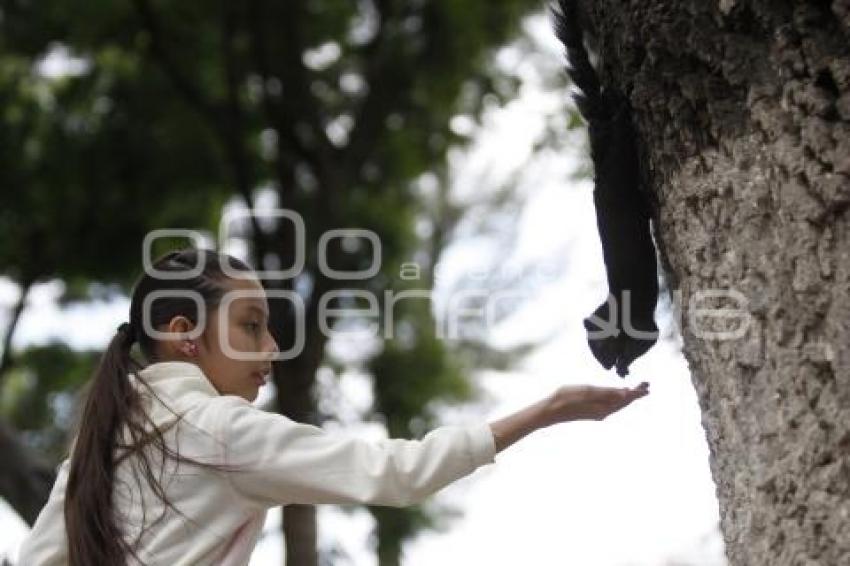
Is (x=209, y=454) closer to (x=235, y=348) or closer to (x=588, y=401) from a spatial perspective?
(x=235, y=348)

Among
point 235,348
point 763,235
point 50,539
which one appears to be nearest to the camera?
point 763,235

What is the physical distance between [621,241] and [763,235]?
339mm

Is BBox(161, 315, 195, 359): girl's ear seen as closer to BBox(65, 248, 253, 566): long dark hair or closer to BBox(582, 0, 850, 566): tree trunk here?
BBox(65, 248, 253, 566): long dark hair

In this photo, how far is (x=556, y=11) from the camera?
95.7 inches

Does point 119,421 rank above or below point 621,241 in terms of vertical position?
below

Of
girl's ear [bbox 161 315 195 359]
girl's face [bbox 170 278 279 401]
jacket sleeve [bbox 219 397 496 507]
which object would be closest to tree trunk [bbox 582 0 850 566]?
jacket sleeve [bbox 219 397 496 507]

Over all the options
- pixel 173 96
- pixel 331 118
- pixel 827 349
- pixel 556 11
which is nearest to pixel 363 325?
pixel 331 118

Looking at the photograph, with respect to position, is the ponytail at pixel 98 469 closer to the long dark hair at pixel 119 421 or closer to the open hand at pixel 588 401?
the long dark hair at pixel 119 421

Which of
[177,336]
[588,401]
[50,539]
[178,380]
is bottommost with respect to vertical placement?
[50,539]

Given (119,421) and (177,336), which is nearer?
(119,421)

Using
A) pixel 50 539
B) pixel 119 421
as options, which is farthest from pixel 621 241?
pixel 50 539

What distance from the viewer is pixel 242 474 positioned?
81.0 inches

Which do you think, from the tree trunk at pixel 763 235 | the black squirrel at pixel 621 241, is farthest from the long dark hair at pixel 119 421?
the tree trunk at pixel 763 235

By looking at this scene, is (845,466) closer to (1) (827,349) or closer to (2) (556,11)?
(1) (827,349)
